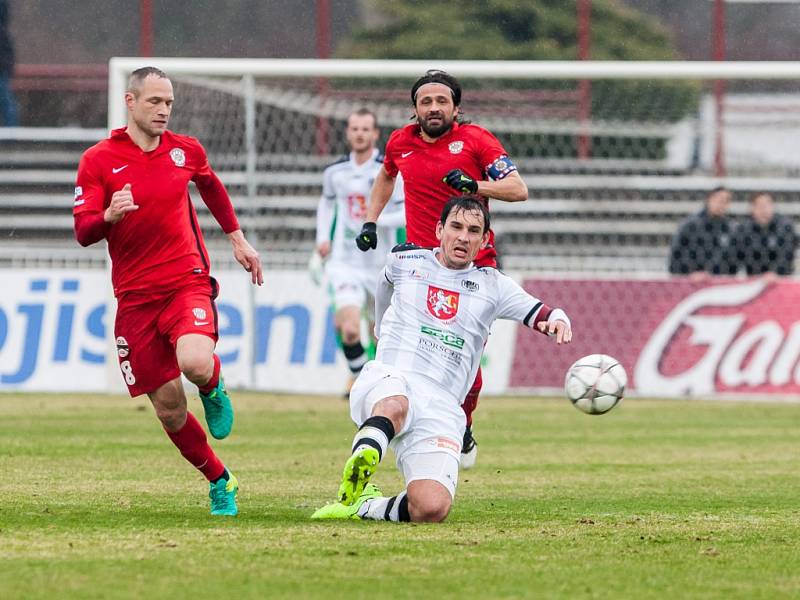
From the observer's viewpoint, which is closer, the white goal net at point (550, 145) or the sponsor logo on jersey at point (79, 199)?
the sponsor logo on jersey at point (79, 199)

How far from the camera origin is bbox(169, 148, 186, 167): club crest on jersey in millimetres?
8211

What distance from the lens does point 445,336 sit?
817 centimetres

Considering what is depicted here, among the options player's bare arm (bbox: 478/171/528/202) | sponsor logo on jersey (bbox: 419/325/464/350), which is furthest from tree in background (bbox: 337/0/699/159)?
sponsor logo on jersey (bbox: 419/325/464/350)

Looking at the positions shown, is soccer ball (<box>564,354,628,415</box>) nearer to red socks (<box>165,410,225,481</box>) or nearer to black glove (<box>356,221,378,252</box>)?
red socks (<box>165,410,225,481</box>)

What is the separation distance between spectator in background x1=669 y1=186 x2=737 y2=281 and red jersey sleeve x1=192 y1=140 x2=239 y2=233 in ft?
33.1

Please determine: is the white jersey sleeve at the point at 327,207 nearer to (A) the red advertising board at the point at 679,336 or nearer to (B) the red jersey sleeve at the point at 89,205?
(A) the red advertising board at the point at 679,336

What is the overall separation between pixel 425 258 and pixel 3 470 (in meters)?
3.38

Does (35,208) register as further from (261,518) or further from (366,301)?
(261,518)

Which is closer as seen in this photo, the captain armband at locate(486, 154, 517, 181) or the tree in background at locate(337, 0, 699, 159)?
the captain armband at locate(486, 154, 517, 181)

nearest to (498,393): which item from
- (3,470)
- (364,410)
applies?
(3,470)

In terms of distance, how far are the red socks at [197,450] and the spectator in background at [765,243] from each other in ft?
35.9

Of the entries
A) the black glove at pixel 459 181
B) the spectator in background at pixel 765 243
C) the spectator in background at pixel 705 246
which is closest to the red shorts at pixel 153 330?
the black glove at pixel 459 181

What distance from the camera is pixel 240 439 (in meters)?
12.7

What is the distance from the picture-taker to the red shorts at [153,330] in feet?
26.3
